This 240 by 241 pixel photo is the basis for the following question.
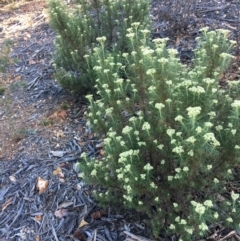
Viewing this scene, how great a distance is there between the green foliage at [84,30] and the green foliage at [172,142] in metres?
1.38

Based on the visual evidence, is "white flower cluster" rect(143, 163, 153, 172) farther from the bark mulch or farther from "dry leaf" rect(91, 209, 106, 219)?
"dry leaf" rect(91, 209, 106, 219)

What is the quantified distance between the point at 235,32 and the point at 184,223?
3.29m

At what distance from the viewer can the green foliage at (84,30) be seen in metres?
4.20

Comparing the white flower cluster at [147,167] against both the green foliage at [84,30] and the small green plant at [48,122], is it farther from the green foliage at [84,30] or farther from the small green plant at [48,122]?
the small green plant at [48,122]

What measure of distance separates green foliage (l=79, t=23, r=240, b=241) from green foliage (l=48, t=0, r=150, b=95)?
4.51ft

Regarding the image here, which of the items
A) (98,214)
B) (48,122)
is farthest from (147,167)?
(48,122)

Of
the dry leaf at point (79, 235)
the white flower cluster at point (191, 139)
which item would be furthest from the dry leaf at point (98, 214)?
the white flower cluster at point (191, 139)

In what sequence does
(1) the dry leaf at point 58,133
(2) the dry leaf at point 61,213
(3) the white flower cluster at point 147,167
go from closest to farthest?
1. (3) the white flower cluster at point 147,167
2. (2) the dry leaf at point 61,213
3. (1) the dry leaf at point 58,133

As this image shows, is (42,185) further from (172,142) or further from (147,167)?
(172,142)

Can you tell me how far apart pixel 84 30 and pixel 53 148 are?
57.3 inches

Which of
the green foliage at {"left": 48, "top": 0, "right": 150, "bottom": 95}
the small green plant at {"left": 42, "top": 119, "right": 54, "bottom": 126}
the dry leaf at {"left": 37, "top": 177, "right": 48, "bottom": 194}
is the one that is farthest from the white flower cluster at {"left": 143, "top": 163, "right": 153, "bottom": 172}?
the small green plant at {"left": 42, "top": 119, "right": 54, "bottom": 126}

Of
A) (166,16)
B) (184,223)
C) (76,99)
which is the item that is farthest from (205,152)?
(166,16)

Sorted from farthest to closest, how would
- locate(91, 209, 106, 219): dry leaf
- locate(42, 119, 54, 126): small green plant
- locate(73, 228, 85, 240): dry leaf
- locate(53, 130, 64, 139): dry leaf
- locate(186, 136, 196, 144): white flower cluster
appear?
locate(42, 119, 54, 126): small green plant < locate(53, 130, 64, 139): dry leaf < locate(91, 209, 106, 219): dry leaf < locate(73, 228, 85, 240): dry leaf < locate(186, 136, 196, 144): white flower cluster

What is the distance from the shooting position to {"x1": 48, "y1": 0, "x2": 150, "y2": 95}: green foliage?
420 cm
